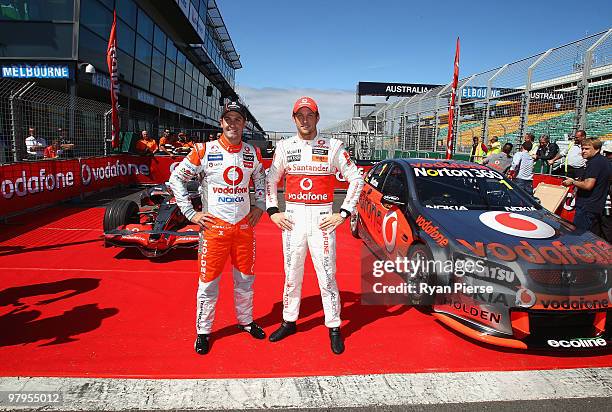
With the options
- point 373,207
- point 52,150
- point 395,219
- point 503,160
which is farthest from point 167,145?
point 395,219

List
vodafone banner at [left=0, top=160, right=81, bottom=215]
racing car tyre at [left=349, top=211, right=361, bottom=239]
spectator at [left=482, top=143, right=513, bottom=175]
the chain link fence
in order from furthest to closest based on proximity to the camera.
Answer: spectator at [left=482, top=143, right=513, bottom=175] < the chain link fence < vodafone banner at [left=0, top=160, right=81, bottom=215] < racing car tyre at [left=349, top=211, right=361, bottom=239]

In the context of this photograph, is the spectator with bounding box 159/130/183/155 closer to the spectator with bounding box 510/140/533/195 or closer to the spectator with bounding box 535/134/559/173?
the spectator with bounding box 510/140/533/195

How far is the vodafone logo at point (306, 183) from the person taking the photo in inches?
115

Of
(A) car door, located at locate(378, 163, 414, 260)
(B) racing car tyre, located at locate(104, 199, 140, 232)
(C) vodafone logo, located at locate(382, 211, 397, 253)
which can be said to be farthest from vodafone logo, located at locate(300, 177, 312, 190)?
(B) racing car tyre, located at locate(104, 199, 140, 232)

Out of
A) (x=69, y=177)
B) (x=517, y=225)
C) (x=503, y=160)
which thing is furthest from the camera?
(x=503, y=160)

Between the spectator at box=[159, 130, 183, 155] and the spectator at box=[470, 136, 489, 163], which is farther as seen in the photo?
the spectator at box=[159, 130, 183, 155]

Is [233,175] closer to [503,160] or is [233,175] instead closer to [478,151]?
[503,160]

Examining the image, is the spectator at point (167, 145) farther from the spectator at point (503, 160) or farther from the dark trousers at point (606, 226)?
the dark trousers at point (606, 226)

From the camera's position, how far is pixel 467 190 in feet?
13.9

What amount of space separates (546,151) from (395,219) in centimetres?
655

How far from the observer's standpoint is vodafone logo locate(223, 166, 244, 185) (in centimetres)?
290

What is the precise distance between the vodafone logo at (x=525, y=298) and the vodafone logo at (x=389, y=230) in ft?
4.83

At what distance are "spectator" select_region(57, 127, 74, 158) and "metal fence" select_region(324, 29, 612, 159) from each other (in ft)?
37.9

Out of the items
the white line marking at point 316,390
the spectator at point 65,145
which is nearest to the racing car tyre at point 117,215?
the white line marking at point 316,390
